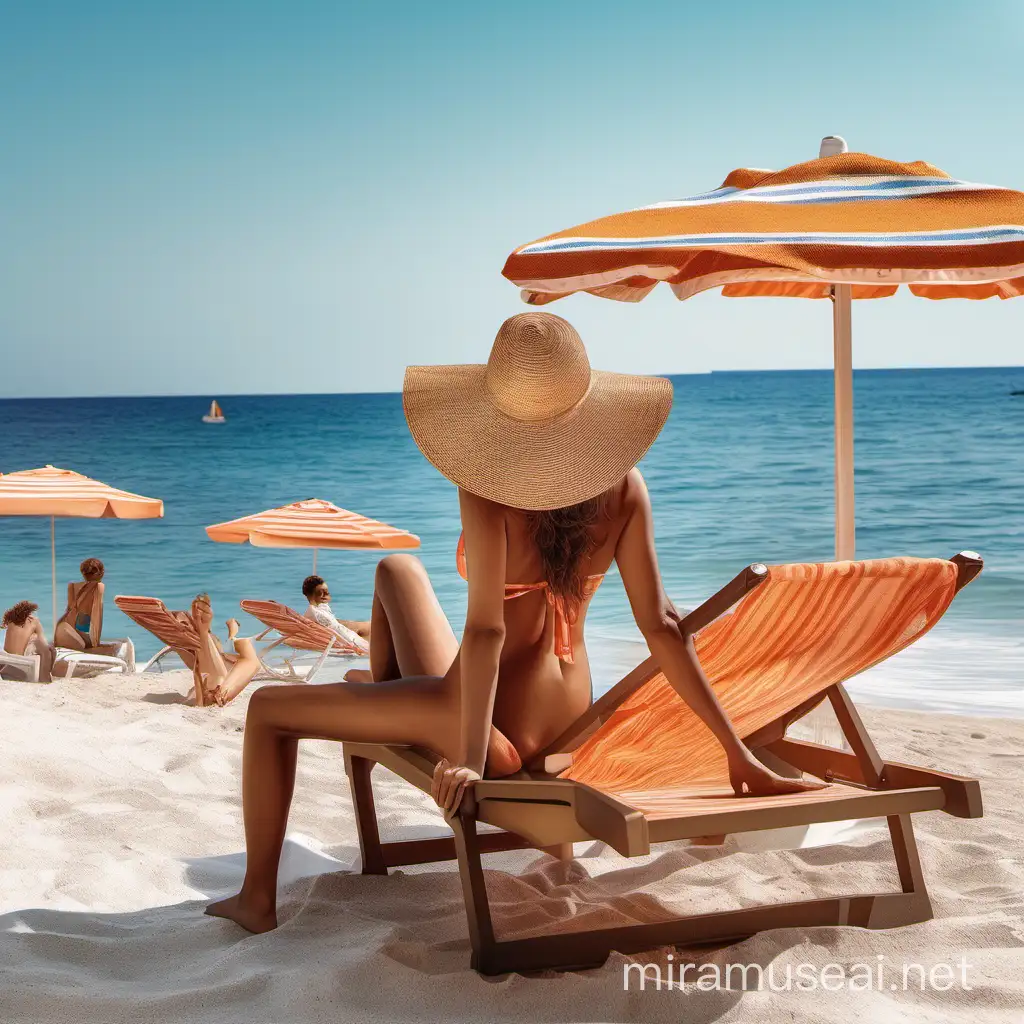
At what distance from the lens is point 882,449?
3006 centimetres

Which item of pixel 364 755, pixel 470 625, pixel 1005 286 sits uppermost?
pixel 1005 286

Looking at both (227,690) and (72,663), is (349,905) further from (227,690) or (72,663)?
(72,663)

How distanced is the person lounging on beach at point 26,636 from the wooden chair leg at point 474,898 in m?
5.42

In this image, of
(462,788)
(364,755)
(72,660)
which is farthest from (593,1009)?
(72,660)

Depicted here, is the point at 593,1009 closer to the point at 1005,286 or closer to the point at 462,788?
the point at 462,788

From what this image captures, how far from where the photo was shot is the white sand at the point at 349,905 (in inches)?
80.7

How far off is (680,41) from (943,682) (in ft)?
78.8

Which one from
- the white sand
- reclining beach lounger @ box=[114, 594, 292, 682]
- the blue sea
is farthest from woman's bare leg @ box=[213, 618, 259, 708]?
the blue sea

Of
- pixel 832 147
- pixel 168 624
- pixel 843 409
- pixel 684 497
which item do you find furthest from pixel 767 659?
pixel 684 497

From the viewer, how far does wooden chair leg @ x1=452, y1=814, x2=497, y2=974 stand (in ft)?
7.11

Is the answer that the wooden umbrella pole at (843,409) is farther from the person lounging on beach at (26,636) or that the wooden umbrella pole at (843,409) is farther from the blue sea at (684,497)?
the person lounging on beach at (26,636)

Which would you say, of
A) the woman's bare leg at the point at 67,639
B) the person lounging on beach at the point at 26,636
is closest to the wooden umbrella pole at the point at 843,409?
the person lounging on beach at the point at 26,636

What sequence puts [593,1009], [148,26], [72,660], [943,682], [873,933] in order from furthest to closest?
[148,26], [943,682], [72,660], [873,933], [593,1009]

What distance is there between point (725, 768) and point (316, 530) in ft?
19.5
